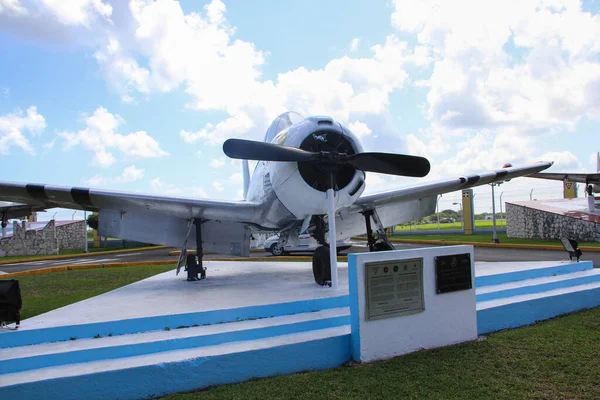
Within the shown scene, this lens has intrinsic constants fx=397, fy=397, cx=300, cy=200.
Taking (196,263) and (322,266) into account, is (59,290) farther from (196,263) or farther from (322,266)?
(322,266)

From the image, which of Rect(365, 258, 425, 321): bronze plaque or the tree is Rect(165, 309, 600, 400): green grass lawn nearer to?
Rect(365, 258, 425, 321): bronze plaque

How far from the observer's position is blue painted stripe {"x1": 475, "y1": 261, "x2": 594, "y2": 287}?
628cm

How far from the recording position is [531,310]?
18.0ft

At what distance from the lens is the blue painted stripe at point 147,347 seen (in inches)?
139

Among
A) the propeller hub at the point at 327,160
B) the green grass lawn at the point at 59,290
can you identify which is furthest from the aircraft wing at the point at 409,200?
the green grass lawn at the point at 59,290

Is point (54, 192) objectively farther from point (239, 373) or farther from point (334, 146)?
point (239, 373)

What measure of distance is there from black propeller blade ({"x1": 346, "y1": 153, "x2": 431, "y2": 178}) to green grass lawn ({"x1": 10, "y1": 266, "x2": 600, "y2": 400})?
306 centimetres

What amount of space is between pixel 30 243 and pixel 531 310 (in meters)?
36.4

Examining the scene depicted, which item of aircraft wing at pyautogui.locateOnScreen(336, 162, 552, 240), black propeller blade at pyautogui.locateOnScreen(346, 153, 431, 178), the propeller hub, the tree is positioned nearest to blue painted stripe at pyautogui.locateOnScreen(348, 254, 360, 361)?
the propeller hub

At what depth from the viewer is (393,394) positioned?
330 cm

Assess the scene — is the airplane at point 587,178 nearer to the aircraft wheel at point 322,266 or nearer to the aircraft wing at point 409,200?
the aircraft wing at point 409,200

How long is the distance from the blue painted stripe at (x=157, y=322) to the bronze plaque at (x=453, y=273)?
139 cm

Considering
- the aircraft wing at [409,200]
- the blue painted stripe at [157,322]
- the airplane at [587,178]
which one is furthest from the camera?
the airplane at [587,178]

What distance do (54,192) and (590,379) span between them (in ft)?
27.2
